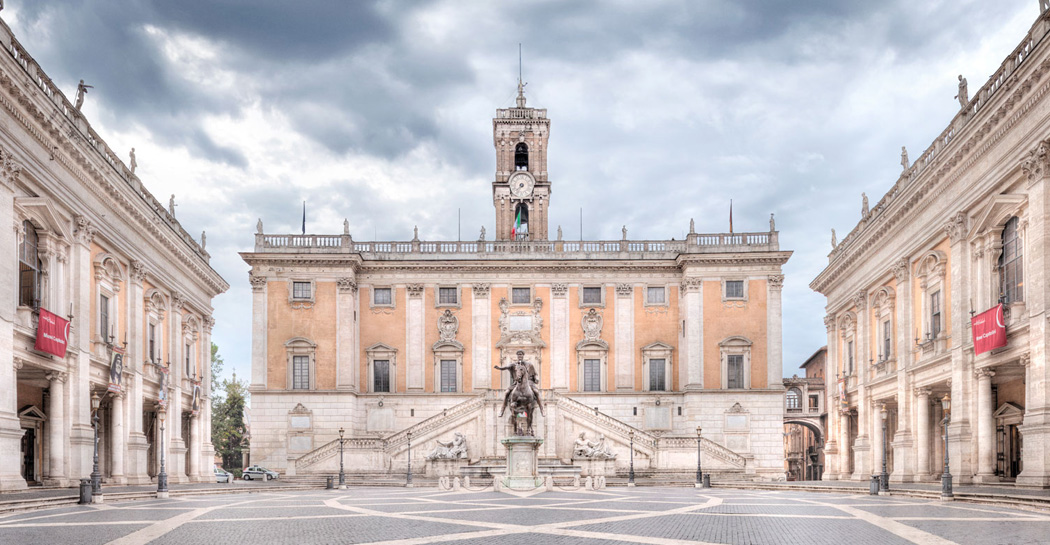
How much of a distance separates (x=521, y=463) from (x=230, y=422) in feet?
181

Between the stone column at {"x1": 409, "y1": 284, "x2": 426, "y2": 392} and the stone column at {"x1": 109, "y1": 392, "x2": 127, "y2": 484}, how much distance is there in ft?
77.8

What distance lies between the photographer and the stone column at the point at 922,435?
38.8 meters

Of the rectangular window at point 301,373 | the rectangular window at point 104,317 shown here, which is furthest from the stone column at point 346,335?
the rectangular window at point 104,317

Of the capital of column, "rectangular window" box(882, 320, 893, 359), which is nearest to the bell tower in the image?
"rectangular window" box(882, 320, 893, 359)

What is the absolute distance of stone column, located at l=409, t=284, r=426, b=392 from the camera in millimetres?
60000

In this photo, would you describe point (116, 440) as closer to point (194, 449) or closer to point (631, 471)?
point (194, 449)

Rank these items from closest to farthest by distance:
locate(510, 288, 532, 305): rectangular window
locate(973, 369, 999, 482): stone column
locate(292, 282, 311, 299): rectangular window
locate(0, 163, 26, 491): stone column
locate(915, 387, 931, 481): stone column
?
locate(0, 163, 26, 491): stone column, locate(973, 369, 999, 482): stone column, locate(915, 387, 931, 481): stone column, locate(292, 282, 311, 299): rectangular window, locate(510, 288, 532, 305): rectangular window

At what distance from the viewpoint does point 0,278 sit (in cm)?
2667

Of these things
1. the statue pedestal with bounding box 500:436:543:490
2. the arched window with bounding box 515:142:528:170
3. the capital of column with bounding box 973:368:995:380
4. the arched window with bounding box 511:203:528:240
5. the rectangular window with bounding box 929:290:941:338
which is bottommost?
the statue pedestal with bounding box 500:436:543:490

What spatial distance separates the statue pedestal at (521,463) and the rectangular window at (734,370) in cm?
2798

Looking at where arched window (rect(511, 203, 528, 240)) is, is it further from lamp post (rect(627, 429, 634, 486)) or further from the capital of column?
the capital of column

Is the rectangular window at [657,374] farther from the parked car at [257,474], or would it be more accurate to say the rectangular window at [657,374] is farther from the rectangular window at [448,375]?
the parked car at [257,474]

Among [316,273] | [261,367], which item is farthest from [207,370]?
[316,273]

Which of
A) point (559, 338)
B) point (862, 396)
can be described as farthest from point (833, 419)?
point (559, 338)
